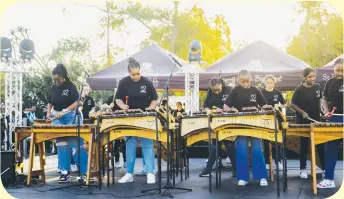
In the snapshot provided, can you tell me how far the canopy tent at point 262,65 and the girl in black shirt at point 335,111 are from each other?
3511mm

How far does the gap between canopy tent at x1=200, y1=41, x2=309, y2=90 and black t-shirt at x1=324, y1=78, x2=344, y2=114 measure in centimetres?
350

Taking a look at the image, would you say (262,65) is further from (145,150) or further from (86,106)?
(145,150)

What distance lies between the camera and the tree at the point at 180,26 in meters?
18.9

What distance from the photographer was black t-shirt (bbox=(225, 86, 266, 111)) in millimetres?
5859

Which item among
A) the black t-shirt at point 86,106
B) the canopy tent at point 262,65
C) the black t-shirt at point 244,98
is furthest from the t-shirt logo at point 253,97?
the black t-shirt at point 86,106

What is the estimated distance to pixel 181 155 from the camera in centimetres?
718

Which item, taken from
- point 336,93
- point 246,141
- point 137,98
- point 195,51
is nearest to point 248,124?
point 246,141

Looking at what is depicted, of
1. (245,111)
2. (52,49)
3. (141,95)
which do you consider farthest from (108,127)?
(52,49)

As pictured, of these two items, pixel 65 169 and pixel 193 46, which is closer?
pixel 65 169

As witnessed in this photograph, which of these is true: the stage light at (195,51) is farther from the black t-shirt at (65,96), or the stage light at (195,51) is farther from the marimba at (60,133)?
the marimba at (60,133)

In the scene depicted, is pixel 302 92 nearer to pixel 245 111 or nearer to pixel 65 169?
pixel 245 111

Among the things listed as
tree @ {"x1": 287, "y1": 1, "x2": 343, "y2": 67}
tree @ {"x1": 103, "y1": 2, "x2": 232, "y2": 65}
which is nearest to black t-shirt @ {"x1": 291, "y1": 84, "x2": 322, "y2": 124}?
tree @ {"x1": 287, "y1": 1, "x2": 343, "y2": 67}

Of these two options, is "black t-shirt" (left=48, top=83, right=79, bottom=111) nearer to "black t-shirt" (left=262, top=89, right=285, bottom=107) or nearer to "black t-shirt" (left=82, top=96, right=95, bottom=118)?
"black t-shirt" (left=82, top=96, right=95, bottom=118)

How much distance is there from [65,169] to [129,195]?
162 centimetres
